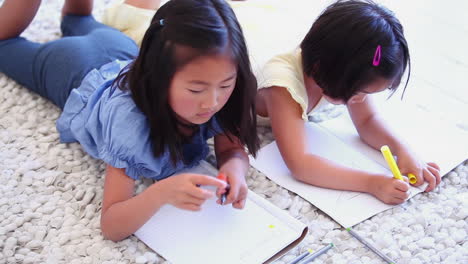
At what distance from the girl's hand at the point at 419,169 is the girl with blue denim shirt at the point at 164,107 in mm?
309

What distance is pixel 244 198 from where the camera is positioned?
37.7 inches

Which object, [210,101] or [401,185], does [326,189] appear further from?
[210,101]

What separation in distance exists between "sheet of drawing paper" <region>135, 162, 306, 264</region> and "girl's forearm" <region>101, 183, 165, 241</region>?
0.04 m

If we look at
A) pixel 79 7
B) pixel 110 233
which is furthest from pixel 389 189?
pixel 79 7

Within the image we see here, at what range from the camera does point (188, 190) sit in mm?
835

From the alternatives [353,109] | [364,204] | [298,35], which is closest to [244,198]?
[364,204]

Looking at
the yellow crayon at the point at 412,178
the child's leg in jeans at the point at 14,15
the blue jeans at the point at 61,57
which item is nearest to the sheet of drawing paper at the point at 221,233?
the yellow crayon at the point at 412,178

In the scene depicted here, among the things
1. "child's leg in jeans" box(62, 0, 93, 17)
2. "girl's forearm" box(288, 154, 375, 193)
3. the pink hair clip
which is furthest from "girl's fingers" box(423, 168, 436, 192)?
"child's leg in jeans" box(62, 0, 93, 17)

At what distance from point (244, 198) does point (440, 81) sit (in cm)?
80

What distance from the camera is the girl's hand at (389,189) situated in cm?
104

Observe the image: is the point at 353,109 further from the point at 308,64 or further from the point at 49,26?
the point at 49,26

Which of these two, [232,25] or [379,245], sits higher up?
[232,25]

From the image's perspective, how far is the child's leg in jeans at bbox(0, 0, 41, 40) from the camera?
51.7 inches

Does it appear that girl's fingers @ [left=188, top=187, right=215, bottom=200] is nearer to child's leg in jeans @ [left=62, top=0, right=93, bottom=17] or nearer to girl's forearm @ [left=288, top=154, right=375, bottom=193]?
girl's forearm @ [left=288, top=154, right=375, bottom=193]
